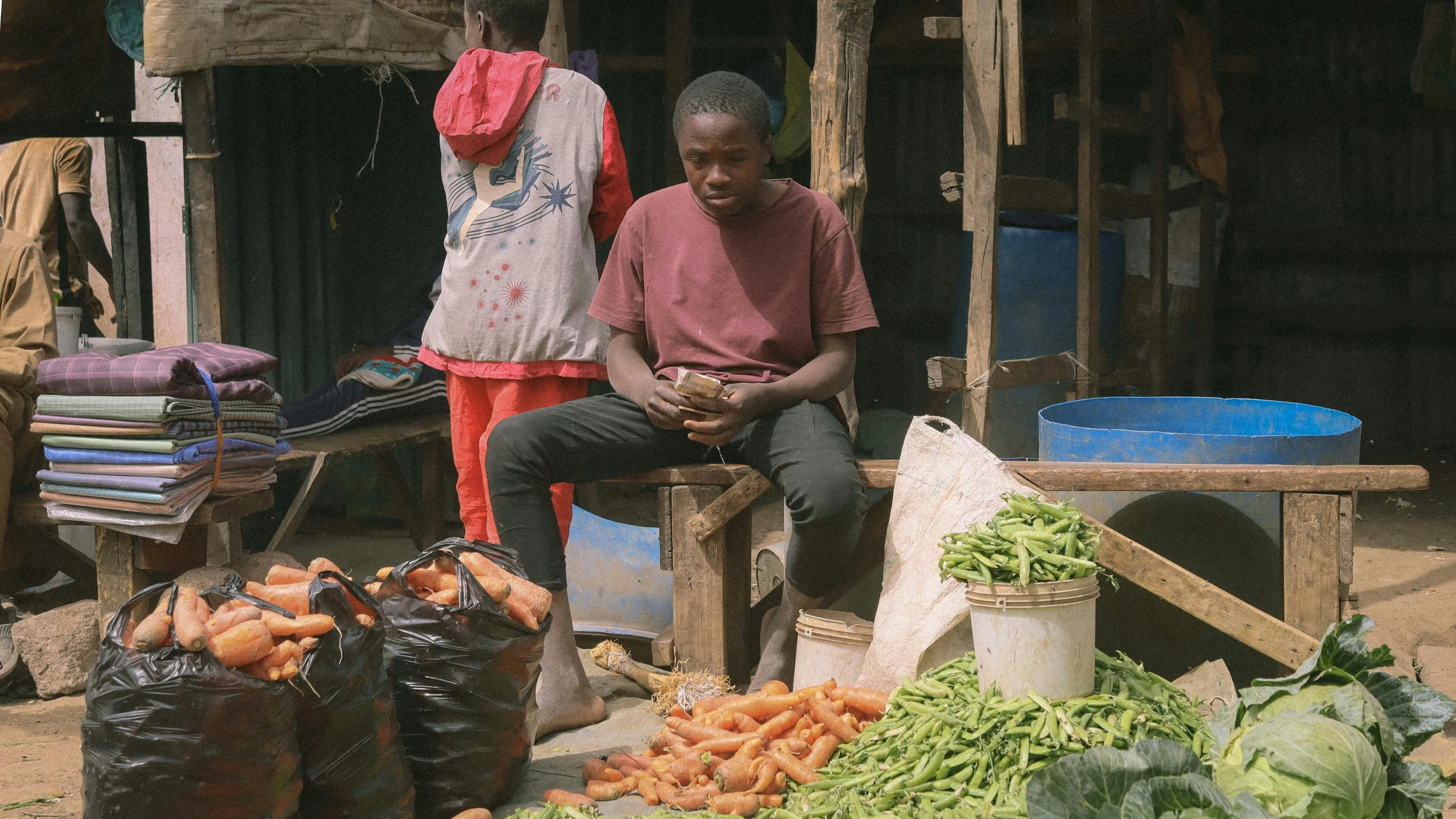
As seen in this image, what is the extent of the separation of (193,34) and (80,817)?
2.94m

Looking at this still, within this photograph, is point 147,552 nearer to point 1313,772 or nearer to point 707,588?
point 707,588

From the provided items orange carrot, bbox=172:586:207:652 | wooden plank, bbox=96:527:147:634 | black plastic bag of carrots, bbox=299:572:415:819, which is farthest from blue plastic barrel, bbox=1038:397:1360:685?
wooden plank, bbox=96:527:147:634

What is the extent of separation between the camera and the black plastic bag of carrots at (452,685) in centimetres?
299

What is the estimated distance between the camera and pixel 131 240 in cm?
660

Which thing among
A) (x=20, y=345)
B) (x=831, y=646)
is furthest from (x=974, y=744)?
(x=20, y=345)

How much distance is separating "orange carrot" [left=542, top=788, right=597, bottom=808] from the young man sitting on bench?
55 cm

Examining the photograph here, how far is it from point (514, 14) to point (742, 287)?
1.13 meters

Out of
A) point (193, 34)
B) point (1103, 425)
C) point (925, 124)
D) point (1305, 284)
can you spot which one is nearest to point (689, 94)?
point (1103, 425)

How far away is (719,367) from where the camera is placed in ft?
12.4

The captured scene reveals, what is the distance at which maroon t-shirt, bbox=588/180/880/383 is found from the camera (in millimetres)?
3770

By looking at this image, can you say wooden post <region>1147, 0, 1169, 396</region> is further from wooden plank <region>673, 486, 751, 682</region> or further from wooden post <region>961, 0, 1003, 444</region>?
wooden plank <region>673, 486, 751, 682</region>

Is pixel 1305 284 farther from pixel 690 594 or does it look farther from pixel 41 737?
pixel 41 737

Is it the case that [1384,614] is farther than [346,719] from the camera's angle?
Yes

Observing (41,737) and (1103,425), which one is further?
(1103,425)
